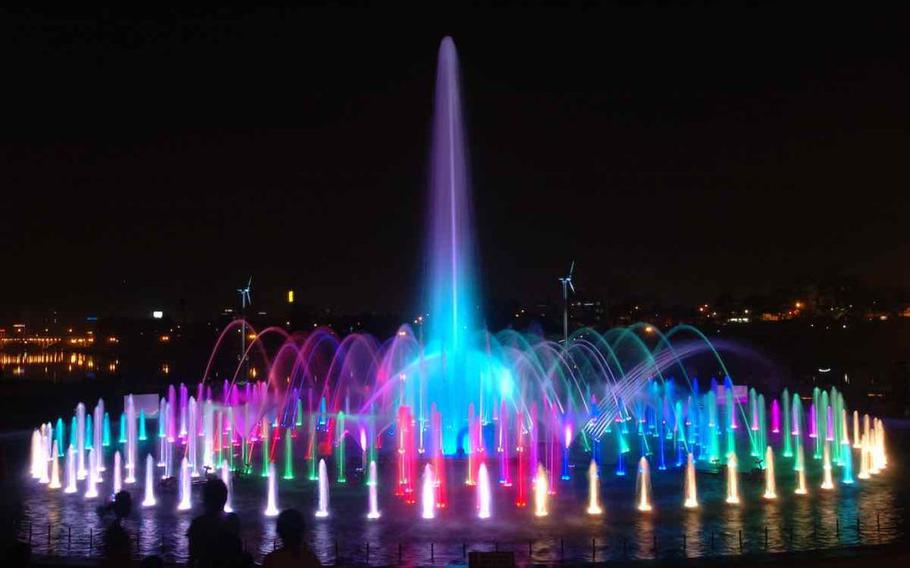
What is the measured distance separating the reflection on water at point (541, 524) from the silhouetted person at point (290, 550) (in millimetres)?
9552

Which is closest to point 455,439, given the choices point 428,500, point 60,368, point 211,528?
point 428,500

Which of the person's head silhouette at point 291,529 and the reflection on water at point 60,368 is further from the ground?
the reflection on water at point 60,368

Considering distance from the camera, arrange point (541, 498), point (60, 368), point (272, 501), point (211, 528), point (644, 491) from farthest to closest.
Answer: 1. point (60, 368)
2. point (644, 491)
3. point (272, 501)
4. point (541, 498)
5. point (211, 528)

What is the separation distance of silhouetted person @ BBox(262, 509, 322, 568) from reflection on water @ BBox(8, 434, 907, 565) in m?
9.55

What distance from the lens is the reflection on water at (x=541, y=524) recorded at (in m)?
16.5

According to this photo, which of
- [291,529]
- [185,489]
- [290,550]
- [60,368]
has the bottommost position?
[185,489]

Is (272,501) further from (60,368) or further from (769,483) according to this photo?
(60,368)

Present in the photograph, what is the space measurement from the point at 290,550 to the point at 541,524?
13.4m

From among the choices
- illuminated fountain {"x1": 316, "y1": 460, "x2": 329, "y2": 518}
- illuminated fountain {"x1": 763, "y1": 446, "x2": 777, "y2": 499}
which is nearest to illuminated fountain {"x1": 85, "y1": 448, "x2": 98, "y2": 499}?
illuminated fountain {"x1": 316, "y1": 460, "x2": 329, "y2": 518}

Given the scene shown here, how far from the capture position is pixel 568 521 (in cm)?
1912

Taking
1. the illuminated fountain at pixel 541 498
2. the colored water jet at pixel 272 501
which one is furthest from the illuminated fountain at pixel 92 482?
the illuminated fountain at pixel 541 498

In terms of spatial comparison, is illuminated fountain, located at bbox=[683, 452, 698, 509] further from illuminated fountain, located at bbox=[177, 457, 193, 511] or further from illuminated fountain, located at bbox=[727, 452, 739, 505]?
illuminated fountain, located at bbox=[177, 457, 193, 511]

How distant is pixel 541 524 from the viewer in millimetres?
18797

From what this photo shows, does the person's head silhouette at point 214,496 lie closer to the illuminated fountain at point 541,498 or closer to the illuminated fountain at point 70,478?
the illuminated fountain at point 541,498
